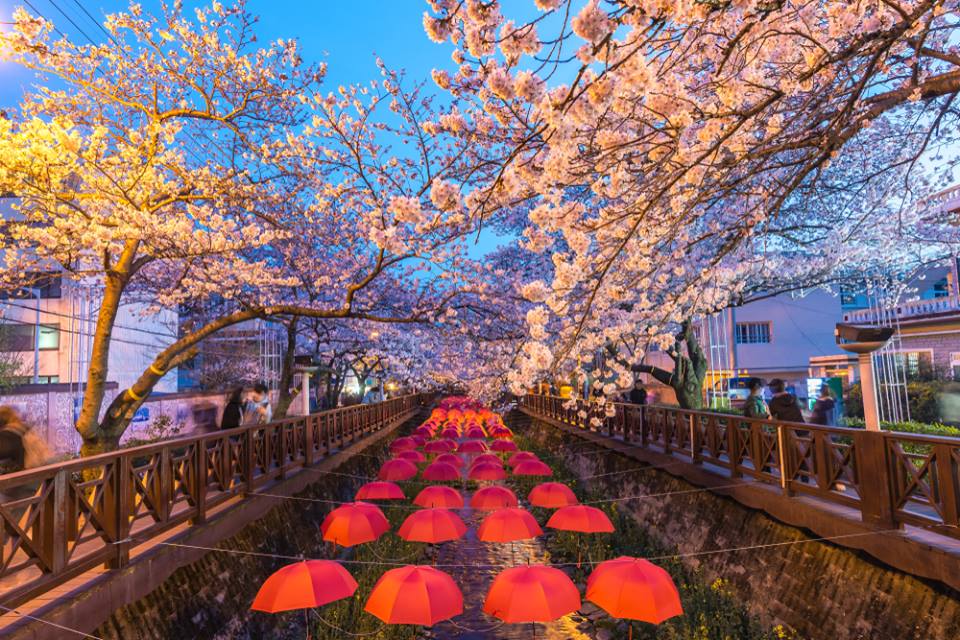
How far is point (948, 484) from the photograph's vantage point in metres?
5.98

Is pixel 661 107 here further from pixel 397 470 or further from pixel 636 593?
pixel 397 470

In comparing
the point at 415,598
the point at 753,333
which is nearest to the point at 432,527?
the point at 415,598

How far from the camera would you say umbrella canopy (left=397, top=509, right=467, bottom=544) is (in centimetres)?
952

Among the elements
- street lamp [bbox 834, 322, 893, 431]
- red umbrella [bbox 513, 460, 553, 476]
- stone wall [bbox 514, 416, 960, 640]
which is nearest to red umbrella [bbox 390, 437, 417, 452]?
red umbrella [bbox 513, 460, 553, 476]

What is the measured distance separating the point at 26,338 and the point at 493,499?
61.2 feet

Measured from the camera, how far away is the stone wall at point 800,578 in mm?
6059

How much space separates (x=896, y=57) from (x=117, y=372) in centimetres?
2320

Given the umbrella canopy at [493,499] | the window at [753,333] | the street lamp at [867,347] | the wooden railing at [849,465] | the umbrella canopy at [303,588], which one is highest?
the window at [753,333]

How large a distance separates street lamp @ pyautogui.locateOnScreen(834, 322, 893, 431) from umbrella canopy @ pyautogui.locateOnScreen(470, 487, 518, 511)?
6369mm

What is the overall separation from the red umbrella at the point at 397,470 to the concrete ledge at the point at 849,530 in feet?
20.9

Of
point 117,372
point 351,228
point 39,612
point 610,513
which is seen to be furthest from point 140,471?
point 117,372

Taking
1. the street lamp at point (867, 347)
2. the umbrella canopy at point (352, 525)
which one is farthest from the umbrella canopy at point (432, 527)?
the street lamp at point (867, 347)

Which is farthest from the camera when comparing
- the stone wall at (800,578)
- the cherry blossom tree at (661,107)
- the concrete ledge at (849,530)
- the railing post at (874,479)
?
the railing post at (874,479)

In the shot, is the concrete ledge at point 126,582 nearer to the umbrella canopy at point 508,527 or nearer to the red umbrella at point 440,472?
the umbrella canopy at point 508,527
